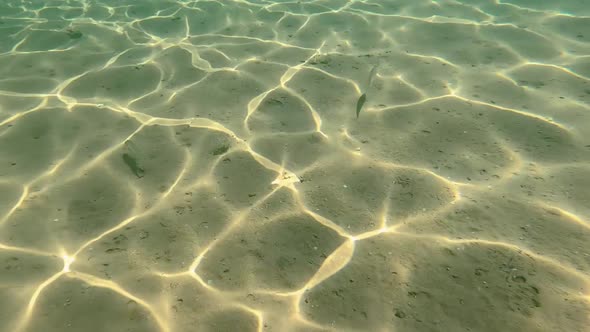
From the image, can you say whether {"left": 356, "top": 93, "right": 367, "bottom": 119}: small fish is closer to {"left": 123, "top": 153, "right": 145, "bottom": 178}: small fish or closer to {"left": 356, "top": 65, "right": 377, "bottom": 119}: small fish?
{"left": 356, "top": 65, "right": 377, "bottom": 119}: small fish

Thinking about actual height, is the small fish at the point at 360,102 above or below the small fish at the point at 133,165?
above

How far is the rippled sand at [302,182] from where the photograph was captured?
2.29 m

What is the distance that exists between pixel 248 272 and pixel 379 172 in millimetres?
1359

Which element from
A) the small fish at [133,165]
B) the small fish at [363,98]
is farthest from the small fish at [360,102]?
the small fish at [133,165]

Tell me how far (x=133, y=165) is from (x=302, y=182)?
1.50 meters

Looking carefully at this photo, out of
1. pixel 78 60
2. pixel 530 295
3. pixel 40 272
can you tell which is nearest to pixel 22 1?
pixel 78 60

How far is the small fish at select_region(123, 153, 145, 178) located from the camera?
3.28 metres

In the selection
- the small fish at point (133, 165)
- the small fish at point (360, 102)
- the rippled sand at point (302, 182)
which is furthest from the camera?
the small fish at point (360, 102)

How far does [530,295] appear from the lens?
2.23 meters

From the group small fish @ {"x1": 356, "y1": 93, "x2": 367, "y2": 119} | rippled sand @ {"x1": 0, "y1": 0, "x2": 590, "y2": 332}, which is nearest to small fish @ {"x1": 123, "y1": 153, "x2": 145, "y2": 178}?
rippled sand @ {"x1": 0, "y1": 0, "x2": 590, "y2": 332}

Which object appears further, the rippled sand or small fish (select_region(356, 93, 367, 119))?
small fish (select_region(356, 93, 367, 119))

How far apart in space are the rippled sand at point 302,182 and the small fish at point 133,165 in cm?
1

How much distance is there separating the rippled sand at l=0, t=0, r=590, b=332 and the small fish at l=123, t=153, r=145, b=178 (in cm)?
1

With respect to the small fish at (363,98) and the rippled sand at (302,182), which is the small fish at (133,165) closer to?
the rippled sand at (302,182)
